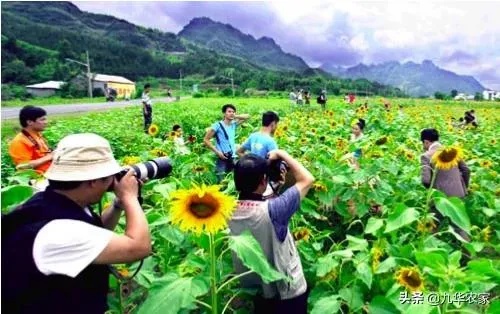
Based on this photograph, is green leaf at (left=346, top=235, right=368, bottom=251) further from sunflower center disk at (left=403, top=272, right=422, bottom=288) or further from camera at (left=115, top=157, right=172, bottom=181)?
camera at (left=115, top=157, right=172, bottom=181)

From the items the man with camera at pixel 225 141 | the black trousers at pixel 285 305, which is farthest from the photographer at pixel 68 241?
the man with camera at pixel 225 141

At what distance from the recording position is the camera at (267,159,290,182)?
9.49 ft

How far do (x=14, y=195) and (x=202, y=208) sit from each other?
0.75 metres

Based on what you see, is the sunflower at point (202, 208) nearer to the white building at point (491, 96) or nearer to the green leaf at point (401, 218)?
the green leaf at point (401, 218)

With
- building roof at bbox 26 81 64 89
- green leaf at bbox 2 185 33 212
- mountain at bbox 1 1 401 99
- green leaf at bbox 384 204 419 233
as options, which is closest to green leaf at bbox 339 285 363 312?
green leaf at bbox 384 204 419 233

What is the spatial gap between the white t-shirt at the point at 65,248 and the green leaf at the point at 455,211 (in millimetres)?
1830

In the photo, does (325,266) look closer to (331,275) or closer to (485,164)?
(331,275)

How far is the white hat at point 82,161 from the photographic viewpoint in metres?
1.76

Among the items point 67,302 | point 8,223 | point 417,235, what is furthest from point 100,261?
point 417,235

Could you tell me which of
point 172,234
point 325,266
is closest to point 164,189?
point 172,234

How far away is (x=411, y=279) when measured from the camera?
7.35 ft

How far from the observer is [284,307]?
98.9 inches

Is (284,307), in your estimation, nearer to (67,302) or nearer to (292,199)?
(292,199)

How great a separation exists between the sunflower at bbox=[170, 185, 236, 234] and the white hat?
29 centimetres
